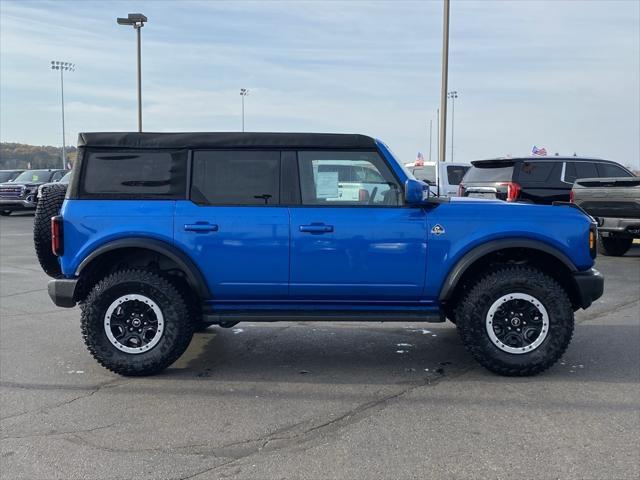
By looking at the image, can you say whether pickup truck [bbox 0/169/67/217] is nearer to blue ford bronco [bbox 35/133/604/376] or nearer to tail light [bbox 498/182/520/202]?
tail light [bbox 498/182/520/202]

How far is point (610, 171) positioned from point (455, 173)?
13.4 ft

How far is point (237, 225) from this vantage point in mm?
4984

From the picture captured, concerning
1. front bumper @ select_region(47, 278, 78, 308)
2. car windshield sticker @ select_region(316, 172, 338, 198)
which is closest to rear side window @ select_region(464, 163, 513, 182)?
car windshield sticker @ select_region(316, 172, 338, 198)

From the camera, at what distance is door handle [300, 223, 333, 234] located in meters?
4.96

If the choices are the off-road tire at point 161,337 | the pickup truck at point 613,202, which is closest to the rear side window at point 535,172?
the pickup truck at point 613,202

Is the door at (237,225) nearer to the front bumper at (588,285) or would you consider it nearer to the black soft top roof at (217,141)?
the black soft top roof at (217,141)

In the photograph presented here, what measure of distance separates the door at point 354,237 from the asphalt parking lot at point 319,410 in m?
0.72

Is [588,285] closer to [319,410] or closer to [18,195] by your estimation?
[319,410]

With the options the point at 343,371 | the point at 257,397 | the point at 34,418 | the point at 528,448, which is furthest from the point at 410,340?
the point at 34,418

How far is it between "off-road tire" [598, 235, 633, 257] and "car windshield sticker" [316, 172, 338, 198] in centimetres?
915

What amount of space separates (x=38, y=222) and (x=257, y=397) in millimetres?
2394

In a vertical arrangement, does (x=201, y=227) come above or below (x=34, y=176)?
below

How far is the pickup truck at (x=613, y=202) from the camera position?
11.3m

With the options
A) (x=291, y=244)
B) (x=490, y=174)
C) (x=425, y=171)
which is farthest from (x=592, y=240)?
(x=425, y=171)
